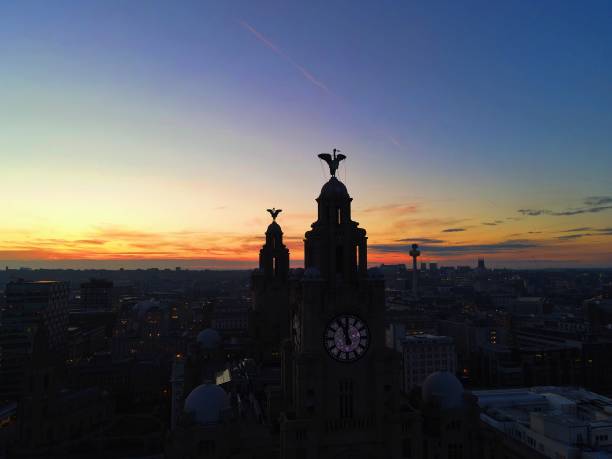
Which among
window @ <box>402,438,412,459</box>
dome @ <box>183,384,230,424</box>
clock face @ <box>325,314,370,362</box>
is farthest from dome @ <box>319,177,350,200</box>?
dome @ <box>183,384,230,424</box>

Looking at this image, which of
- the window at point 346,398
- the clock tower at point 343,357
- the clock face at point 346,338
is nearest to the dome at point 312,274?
the clock tower at point 343,357

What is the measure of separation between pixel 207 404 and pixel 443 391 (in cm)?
2085

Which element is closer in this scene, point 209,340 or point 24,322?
point 209,340

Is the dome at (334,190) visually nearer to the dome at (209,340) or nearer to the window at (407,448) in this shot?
the window at (407,448)

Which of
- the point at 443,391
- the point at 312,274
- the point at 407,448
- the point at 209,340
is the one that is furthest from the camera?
the point at 209,340

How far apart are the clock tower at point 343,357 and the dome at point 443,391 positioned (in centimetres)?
793

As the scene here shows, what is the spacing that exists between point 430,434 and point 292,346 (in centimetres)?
1474

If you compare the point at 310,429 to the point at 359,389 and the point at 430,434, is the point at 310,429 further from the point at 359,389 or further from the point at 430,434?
the point at 430,434

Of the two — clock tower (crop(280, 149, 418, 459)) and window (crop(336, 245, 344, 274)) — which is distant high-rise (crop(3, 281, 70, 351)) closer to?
clock tower (crop(280, 149, 418, 459))

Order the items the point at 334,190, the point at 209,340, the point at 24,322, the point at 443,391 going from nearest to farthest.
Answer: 1. the point at 334,190
2. the point at 443,391
3. the point at 209,340
4. the point at 24,322

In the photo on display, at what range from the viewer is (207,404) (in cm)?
3553

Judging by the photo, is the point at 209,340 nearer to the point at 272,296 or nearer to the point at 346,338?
the point at 272,296

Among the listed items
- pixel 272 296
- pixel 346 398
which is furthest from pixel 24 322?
pixel 346 398

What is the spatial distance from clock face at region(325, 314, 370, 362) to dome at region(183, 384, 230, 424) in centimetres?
1243
